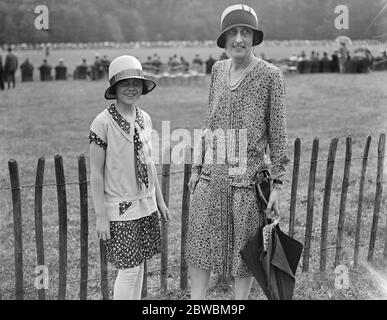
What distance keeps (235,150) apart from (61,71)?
19.9m

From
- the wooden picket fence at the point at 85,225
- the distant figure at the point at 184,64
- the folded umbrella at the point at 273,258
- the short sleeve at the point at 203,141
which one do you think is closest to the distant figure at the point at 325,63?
the distant figure at the point at 184,64

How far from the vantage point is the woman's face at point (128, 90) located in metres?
2.42

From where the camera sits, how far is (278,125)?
2.42 m

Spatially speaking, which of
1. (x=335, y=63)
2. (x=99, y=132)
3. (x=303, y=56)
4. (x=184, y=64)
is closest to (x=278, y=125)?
(x=99, y=132)

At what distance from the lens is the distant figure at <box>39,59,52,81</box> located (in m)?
20.2

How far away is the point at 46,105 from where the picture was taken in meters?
14.0

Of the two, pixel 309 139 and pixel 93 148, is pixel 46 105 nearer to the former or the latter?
pixel 309 139

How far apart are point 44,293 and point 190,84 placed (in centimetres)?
1680

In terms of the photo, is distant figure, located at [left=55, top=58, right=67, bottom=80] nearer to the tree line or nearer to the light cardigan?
the tree line

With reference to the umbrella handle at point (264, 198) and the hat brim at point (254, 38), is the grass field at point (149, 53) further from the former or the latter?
the umbrella handle at point (264, 198)

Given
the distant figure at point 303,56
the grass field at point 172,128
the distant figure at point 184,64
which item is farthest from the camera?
the distant figure at point 184,64

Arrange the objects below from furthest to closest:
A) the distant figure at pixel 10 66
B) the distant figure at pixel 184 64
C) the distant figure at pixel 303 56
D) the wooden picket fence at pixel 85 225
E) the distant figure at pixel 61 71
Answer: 1. the distant figure at pixel 61 71
2. the distant figure at pixel 184 64
3. the distant figure at pixel 303 56
4. the distant figure at pixel 10 66
5. the wooden picket fence at pixel 85 225

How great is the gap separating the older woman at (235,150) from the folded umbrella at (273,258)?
0.07 metres

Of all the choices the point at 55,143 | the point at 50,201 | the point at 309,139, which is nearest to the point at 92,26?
the point at 55,143
